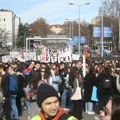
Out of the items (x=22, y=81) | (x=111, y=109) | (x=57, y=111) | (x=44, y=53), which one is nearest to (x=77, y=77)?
(x=22, y=81)

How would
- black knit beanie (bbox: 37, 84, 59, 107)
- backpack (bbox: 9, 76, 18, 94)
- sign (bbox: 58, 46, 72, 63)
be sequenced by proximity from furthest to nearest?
sign (bbox: 58, 46, 72, 63) < backpack (bbox: 9, 76, 18, 94) < black knit beanie (bbox: 37, 84, 59, 107)

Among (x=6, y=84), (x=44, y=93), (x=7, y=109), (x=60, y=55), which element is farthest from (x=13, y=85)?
(x=60, y=55)

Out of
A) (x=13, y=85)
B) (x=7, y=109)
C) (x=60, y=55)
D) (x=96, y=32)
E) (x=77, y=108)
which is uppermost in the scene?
(x=96, y=32)

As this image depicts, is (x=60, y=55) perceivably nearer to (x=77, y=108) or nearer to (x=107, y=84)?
(x=77, y=108)

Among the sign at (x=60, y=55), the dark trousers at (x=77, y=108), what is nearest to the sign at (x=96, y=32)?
the sign at (x=60, y=55)

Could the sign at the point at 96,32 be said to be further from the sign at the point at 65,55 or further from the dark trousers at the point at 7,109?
the dark trousers at the point at 7,109

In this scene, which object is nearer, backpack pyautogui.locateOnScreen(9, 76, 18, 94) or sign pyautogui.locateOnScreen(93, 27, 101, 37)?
backpack pyautogui.locateOnScreen(9, 76, 18, 94)

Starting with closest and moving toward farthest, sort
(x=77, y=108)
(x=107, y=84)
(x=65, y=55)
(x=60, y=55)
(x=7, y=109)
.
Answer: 1. (x=107, y=84)
2. (x=7, y=109)
3. (x=77, y=108)
4. (x=65, y=55)
5. (x=60, y=55)

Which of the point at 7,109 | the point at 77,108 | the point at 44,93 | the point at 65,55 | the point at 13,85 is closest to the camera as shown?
the point at 44,93

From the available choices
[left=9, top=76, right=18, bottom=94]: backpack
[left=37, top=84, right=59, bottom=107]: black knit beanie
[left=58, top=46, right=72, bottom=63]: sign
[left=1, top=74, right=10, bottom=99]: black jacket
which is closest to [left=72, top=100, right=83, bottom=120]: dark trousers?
[left=9, top=76, right=18, bottom=94]: backpack

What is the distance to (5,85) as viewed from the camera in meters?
11.6

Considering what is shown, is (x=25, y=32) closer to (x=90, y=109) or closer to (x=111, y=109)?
(x=90, y=109)

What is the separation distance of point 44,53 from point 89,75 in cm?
1396

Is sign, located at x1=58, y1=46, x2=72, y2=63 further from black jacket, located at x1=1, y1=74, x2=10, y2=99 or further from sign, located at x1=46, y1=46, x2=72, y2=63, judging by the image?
black jacket, located at x1=1, y1=74, x2=10, y2=99
